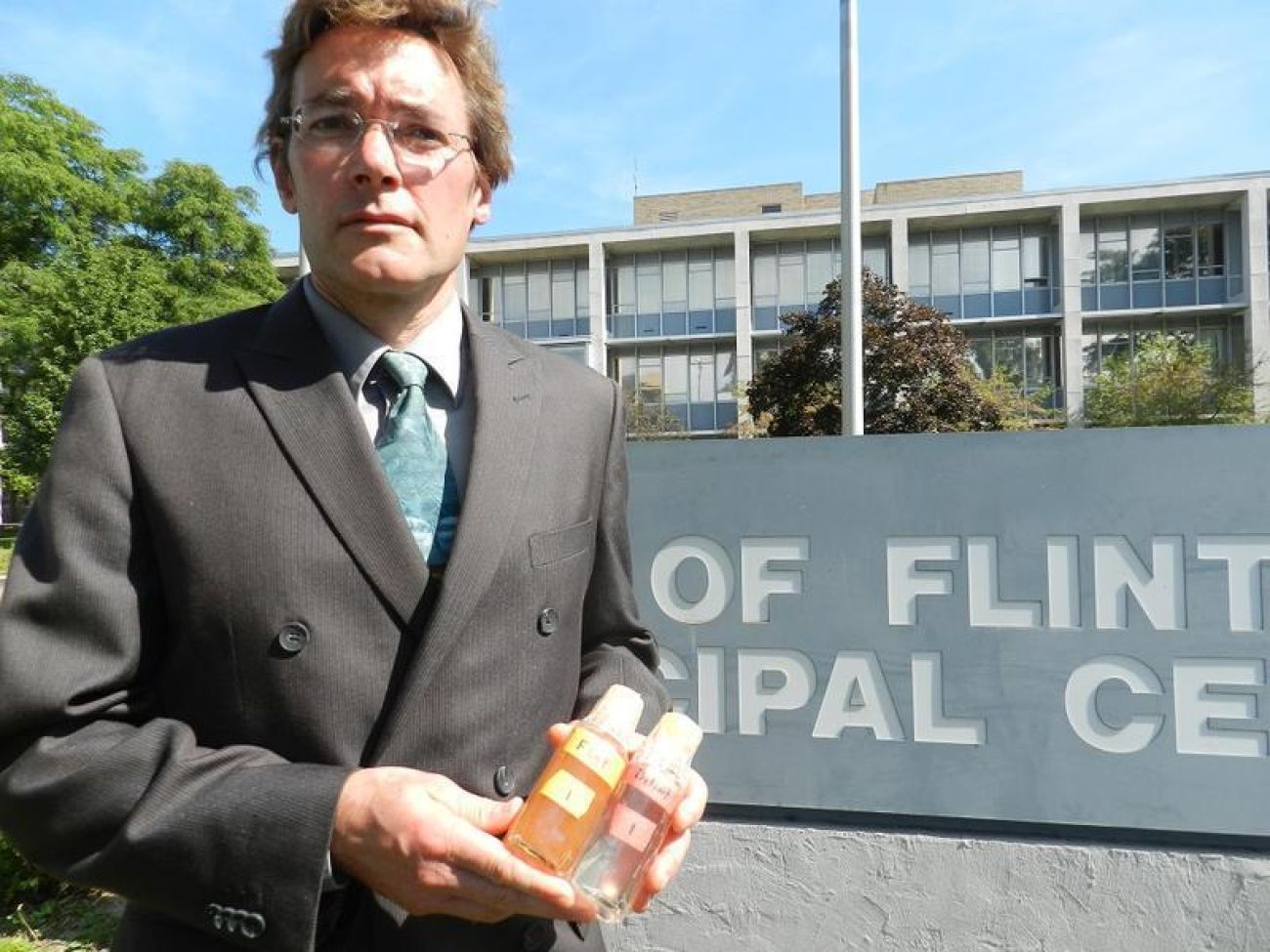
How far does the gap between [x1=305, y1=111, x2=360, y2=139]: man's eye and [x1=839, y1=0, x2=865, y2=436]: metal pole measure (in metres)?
10.6

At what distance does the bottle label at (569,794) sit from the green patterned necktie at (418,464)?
0.37 metres

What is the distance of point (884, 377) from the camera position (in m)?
18.8

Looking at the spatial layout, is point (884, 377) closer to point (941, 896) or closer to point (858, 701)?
point (858, 701)

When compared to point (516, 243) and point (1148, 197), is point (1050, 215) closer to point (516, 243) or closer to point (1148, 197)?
point (1148, 197)

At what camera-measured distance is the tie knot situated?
125 centimetres

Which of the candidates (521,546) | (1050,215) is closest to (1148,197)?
(1050,215)

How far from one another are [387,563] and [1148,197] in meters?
32.3

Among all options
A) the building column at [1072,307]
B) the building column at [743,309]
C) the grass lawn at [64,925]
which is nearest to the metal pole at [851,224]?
the grass lawn at [64,925]

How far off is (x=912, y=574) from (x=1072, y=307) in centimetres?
2945

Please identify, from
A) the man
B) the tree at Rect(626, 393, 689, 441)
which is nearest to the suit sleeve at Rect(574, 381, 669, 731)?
the man

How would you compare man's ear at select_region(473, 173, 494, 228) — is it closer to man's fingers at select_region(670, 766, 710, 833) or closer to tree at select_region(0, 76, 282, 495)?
man's fingers at select_region(670, 766, 710, 833)

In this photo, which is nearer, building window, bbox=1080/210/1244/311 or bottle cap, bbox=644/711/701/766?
bottle cap, bbox=644/711/701/766

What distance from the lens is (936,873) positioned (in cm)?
251

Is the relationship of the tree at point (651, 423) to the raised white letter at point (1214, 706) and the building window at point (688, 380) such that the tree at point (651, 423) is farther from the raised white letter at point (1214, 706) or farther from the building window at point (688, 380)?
the raised white letter at point (1214, 706)
